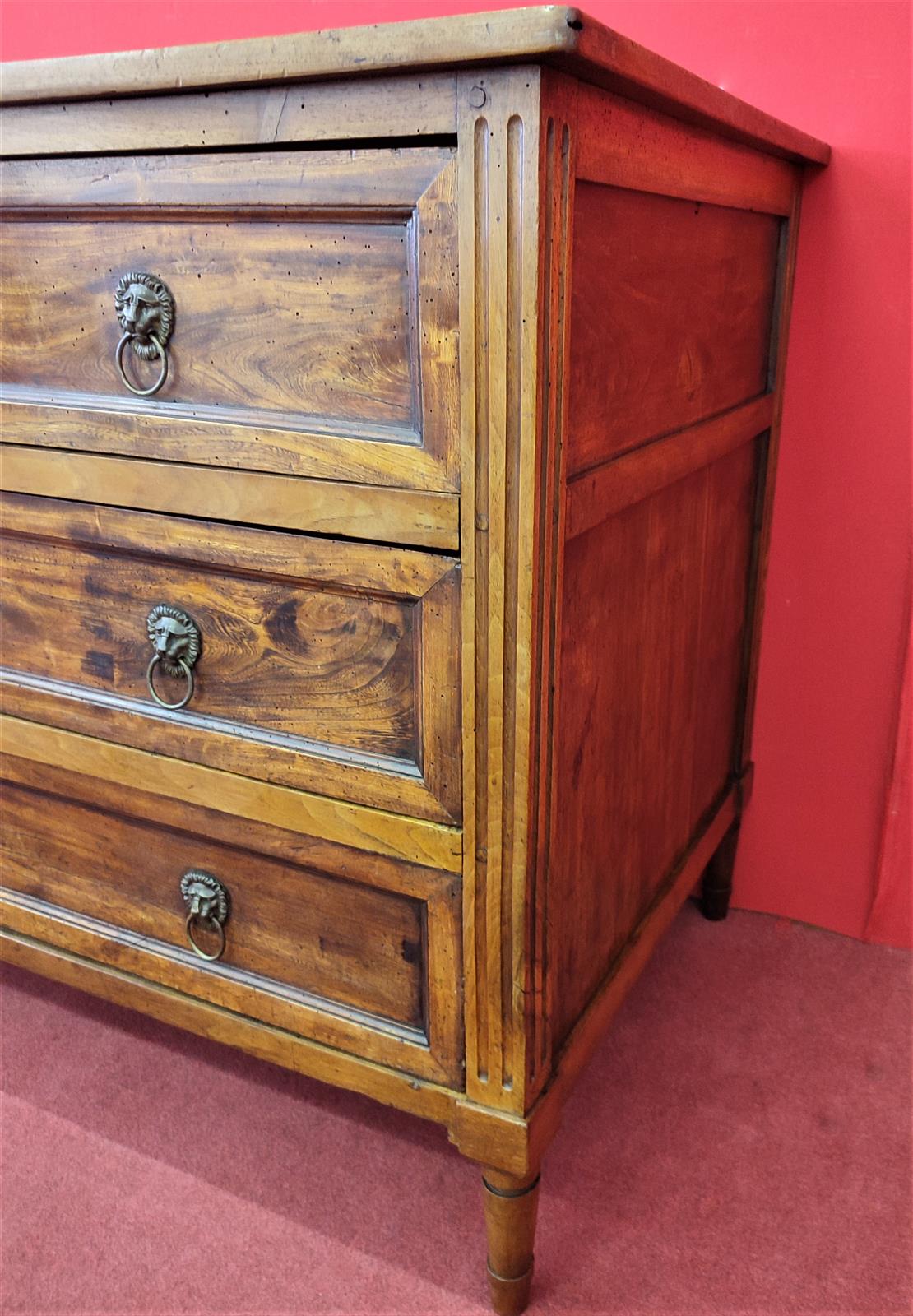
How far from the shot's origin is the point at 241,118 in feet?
2.80

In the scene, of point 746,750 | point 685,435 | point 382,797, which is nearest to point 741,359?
point 685,435

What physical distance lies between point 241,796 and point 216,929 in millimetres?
167

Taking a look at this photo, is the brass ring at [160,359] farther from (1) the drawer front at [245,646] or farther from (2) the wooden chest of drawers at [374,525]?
(1) the drawer front at [245,646]

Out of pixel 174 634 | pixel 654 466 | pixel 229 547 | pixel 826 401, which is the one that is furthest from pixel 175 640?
pixel 826 401

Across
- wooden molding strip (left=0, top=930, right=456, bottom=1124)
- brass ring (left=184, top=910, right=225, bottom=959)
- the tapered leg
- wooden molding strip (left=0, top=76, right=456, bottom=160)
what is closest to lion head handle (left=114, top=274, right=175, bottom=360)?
wooden molding strip (left=0, top=76, right=456, bottom=160)

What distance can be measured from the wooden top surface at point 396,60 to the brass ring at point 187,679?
0.48 metres

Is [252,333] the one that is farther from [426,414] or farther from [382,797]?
[382,797]

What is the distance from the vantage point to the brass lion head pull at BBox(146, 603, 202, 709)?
40.8 inches

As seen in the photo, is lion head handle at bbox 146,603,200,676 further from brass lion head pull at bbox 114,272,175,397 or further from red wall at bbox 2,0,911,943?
red wall at bbox 2,0,911,943

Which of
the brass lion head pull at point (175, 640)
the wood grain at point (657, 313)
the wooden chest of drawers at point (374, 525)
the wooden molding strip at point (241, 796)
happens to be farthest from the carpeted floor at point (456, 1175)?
the wood grain at point (657, 313)

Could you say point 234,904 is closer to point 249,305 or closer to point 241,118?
point 249,305

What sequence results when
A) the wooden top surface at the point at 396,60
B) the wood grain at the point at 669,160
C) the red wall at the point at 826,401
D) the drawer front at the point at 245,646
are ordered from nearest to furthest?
the wooden top surface at the point at 396,60 → the wood grain at the point at 669,160 → the drawer front at the point at 245,646 → the red wall at the point at 826,401

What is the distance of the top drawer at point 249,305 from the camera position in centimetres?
83

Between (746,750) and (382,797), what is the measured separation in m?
0.76
